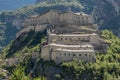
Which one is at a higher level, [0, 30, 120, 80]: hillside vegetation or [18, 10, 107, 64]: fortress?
[18, 10, 107, 64]: fortress

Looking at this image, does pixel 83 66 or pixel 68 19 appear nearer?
pixel 83 66

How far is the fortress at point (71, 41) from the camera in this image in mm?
169500

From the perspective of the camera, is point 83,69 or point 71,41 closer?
point 83,69

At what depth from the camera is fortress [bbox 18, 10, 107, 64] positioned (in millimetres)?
169500

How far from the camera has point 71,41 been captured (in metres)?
179

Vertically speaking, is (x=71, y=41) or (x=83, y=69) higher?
(x=71, y=41)

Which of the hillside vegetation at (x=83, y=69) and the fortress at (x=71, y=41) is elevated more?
the fortress at (x=71, y=41)

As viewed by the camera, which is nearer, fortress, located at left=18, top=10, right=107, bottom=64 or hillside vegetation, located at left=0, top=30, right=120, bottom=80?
hillside vegetation, located at left=0, top=30, right=120, bottom=80

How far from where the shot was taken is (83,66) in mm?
168625

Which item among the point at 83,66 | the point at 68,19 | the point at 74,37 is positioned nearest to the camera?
the point at 83,66

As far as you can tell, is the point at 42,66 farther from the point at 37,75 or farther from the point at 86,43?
the point at 86,43

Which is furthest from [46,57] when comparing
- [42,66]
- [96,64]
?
[96,64]

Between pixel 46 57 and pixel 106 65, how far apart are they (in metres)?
16.4

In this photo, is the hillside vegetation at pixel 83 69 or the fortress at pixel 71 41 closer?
the hillside vegetation at pixel 83 69
